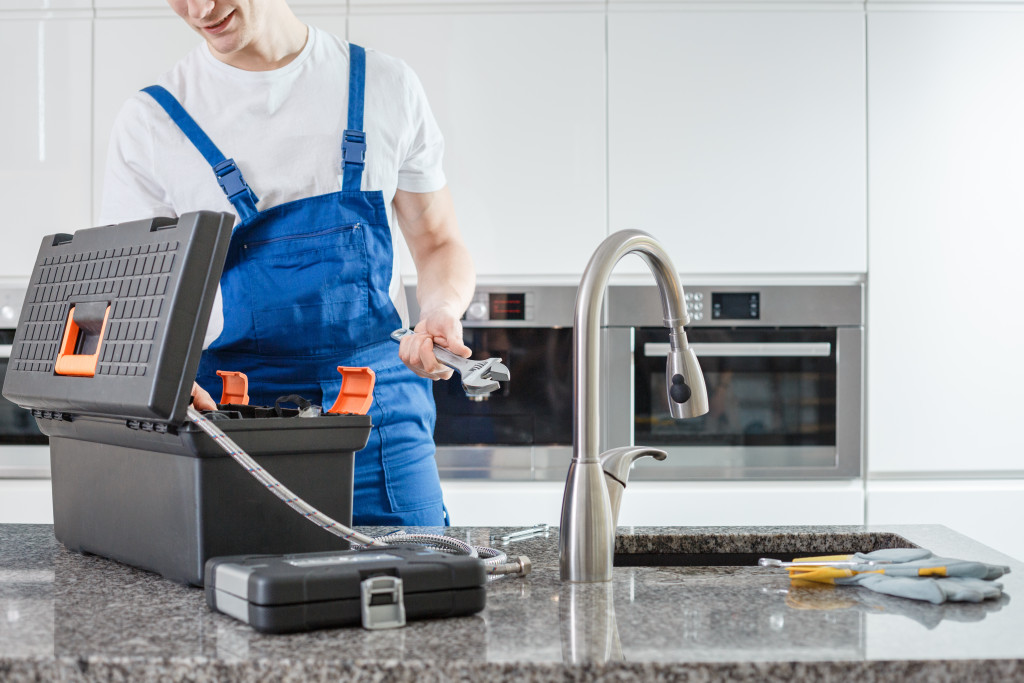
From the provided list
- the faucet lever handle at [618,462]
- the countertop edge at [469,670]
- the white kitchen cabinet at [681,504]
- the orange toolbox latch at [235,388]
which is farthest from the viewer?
the white kitchen cabinet at [681,504]

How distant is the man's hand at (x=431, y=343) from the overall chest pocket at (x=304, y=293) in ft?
Result: 1.12

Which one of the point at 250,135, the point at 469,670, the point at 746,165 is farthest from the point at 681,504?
the point at 469,670

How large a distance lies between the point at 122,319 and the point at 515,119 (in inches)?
60.9

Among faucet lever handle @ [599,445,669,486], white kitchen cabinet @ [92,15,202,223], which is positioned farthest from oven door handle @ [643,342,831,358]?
faucet lever handle @ [599,445,669,486]

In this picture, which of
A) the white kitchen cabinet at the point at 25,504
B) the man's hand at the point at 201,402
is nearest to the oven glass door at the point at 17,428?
the white kitchen cabinet at the point at 25,504

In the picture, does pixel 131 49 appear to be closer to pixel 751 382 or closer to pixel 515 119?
pixel 515 119

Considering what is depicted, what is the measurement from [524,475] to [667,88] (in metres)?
0.96

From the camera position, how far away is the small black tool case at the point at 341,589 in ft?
1.99

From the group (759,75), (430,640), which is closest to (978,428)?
(759,75)

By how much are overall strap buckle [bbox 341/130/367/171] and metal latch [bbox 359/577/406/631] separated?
85 centimetres

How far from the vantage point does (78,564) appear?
2.80ft

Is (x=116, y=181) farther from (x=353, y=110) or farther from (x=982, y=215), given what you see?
(x=982, y=215)

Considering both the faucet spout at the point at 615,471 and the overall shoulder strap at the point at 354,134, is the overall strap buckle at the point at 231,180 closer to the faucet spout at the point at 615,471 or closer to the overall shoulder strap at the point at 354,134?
the overall shoulder strap at the point at 354,134

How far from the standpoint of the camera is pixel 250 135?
53.2 inches
